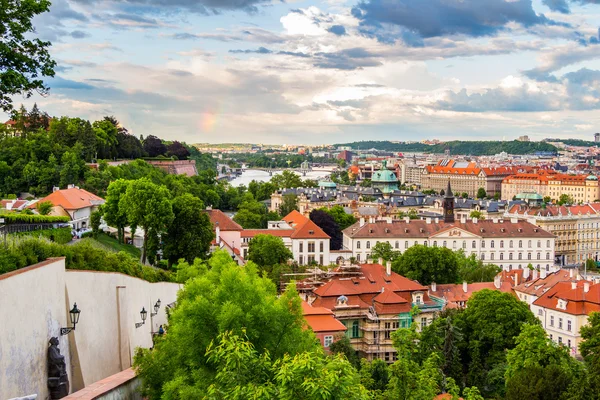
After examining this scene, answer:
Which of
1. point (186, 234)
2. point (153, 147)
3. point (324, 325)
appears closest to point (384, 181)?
point (153, 147)

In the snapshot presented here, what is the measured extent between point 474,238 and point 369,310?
40.7 m

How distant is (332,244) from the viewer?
80750mm

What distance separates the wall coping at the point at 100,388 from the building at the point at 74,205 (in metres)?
28.8

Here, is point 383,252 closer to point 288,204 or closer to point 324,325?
point 324,325

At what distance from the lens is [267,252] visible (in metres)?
58.6

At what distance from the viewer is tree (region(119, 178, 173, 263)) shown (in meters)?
43.6

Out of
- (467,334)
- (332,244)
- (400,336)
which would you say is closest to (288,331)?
(400,336)

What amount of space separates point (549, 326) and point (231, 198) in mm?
68958

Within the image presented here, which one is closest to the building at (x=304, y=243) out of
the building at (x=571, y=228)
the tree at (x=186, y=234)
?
the tree at (x=186, y=234)

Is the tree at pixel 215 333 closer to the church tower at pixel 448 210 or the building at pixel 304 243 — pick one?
the building at pixel 304 243

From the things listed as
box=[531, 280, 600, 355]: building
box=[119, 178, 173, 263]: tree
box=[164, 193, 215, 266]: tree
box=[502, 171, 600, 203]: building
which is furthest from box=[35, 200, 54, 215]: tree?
box=[502, 171, 600, 203]: building

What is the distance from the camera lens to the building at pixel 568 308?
42.5 meters

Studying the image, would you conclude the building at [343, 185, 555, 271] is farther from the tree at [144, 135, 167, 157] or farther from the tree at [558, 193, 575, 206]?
the tree at [558, 193, 575, 206]

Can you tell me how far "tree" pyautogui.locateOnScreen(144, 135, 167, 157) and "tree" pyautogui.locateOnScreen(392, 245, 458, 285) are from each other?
62.2 meters
